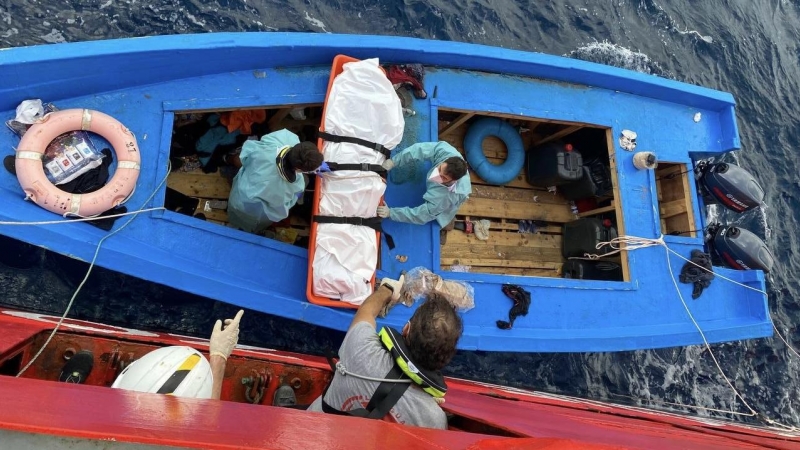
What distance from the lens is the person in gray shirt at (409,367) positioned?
7.54ft

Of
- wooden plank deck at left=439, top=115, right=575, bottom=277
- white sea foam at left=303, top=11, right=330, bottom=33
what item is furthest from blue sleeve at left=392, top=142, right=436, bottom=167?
white sea foam at left=303, top=11, right=330, bottom=33

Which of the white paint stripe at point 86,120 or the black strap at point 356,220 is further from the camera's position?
the black strap at point 356,220

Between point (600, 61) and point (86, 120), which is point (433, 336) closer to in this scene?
point (86, 120)

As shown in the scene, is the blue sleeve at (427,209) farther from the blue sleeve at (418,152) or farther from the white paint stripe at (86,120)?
the white paint stripe at (86,120)

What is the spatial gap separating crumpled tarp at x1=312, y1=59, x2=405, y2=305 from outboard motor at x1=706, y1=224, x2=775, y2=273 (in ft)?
11.6

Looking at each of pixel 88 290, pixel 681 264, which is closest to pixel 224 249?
pixel 88 290

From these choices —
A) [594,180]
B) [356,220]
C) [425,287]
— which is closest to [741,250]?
[594,180]

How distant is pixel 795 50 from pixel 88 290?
11.4m

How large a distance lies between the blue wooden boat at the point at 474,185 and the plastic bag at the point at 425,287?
94 mm

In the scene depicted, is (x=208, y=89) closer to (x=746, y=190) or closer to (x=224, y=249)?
(x=224, y=249)

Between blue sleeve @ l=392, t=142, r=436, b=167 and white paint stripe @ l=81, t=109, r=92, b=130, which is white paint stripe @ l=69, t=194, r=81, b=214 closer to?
white paint stripe @ l=81, t=109, r=92, b=130

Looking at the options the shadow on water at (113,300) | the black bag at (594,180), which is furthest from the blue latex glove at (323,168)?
the black bag at (594,180)

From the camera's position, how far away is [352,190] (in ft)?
12.1

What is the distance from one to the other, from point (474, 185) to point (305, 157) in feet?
8.05
